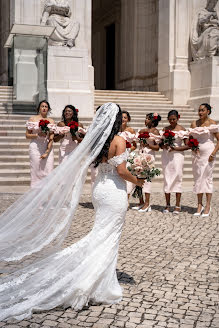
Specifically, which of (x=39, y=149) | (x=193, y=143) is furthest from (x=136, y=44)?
(x=193, y=143)

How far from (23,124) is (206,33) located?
8145 millimetres

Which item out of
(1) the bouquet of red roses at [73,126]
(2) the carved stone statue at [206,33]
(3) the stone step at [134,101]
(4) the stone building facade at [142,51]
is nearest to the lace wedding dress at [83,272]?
(1) the bouquet of red roses at [73,126]

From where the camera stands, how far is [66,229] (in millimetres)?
4543

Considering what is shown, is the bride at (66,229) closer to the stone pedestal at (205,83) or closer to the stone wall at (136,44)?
the stone pedestal at (205,83)

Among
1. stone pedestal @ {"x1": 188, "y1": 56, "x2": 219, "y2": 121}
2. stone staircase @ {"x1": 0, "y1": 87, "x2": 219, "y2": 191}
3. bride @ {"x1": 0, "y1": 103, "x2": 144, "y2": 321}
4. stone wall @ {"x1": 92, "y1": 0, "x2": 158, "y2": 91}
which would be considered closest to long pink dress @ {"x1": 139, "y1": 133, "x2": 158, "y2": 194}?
stone staircase @ {"x1": 0, "y1": 87, "x2": 219, "y2": 191}

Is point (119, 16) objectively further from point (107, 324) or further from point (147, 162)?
point (107, 324)

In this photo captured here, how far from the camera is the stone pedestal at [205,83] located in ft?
55.9

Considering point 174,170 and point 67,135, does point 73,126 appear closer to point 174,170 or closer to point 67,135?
point 67,135

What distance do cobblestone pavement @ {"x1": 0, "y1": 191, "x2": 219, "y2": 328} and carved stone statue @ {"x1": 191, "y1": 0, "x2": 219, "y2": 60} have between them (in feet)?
34.9

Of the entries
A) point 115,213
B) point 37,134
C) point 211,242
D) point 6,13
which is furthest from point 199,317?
point 6,13

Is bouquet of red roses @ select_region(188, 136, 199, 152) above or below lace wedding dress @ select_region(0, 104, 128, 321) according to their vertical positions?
above

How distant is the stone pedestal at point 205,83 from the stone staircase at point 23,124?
0.59 m

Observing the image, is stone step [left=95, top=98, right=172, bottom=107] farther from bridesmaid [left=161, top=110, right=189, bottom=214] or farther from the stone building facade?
bridesmaid [left=161, top=110, right=189, bottom=214]

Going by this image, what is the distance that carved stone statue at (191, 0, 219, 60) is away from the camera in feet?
58.5
